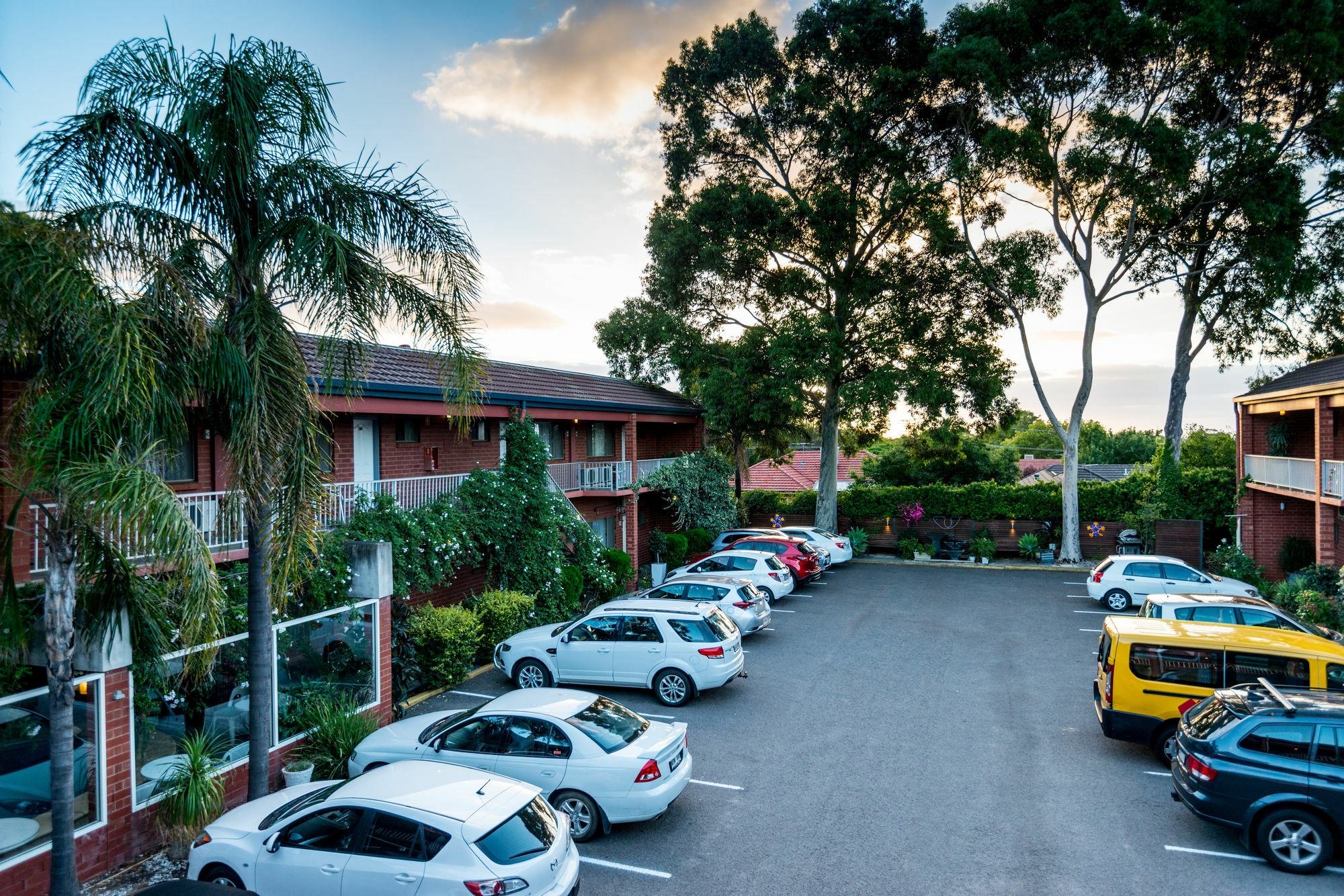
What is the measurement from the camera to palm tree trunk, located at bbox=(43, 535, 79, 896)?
20.9 feet

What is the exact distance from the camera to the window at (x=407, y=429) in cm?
1723

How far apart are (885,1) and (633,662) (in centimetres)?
2633

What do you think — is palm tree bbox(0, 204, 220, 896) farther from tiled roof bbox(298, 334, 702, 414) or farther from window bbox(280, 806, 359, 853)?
tiled roof bbox(298, 334, 702, 414)

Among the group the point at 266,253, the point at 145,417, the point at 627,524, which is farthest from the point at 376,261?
the point at 627,524

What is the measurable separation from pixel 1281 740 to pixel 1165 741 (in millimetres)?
2574

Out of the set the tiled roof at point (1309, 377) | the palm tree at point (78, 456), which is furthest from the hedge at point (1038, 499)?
the palm tree at point (78, 456)

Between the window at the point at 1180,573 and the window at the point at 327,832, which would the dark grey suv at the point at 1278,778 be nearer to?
the window at the point at 327,832

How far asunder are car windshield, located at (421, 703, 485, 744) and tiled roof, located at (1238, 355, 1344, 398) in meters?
20.9

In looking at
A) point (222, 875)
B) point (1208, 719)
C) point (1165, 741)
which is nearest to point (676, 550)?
point (1165, 741)

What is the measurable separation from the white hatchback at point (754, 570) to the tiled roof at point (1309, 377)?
14008 millimetres

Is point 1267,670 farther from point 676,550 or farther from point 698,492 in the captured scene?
point 698,492

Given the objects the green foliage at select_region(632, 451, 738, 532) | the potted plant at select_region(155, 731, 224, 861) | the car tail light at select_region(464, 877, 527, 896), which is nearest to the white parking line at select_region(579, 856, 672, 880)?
the car tail light at select_region(464, 877, 527, 896)

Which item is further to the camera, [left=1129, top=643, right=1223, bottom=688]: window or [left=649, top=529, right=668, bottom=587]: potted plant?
[left=649, top=529, right=668, bottom=587]: potted plant

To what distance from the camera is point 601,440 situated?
26.3 metres
